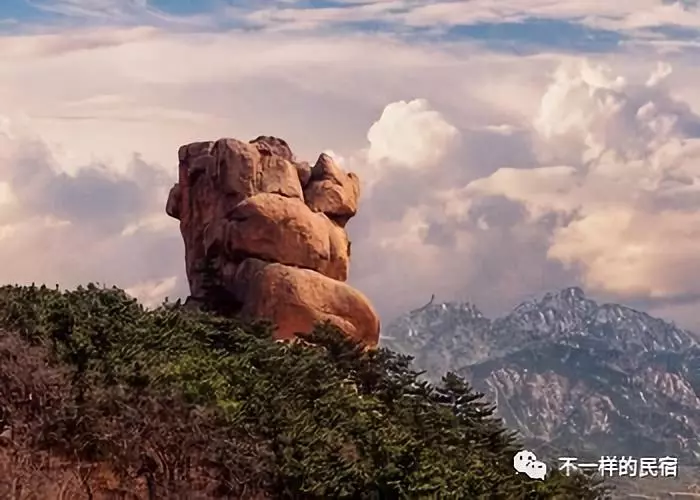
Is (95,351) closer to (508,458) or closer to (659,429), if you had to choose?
(508,458)

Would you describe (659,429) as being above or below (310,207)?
above

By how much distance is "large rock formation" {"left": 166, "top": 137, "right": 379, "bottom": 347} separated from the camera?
36.4 meters

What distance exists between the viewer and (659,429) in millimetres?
195875

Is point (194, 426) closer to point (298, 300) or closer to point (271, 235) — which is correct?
point (298, 300)

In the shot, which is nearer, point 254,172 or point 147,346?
point 147,346

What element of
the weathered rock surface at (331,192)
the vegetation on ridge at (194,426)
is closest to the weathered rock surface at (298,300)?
the weathered rock surface at (331,192)

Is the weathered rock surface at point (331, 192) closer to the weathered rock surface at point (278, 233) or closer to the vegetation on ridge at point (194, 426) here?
the weathered rock surface at point (278, 233)

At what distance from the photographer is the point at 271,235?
3719 centimetres

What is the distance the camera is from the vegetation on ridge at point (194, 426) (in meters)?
24.0

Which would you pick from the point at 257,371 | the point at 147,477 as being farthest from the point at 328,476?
the point at 257,371

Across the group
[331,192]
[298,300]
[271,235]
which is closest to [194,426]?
[298,300]

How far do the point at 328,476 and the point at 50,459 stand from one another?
462 cm

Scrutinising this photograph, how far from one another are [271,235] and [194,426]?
12.7 meters

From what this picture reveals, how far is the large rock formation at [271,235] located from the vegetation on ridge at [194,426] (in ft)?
16.6
